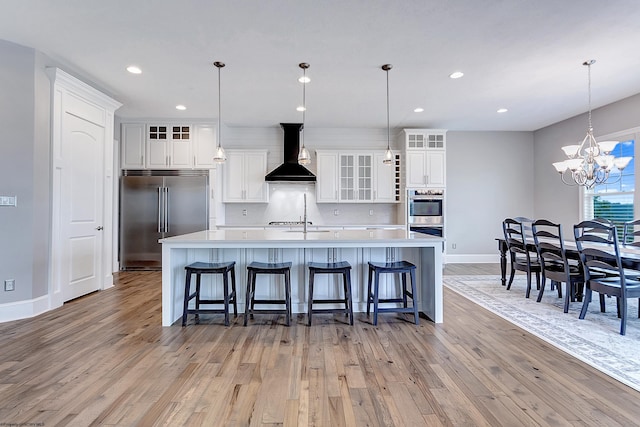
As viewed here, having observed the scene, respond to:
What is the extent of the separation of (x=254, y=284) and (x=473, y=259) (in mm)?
5232

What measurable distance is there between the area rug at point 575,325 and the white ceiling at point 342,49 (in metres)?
2.74

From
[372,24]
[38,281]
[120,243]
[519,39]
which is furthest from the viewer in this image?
[120,243]

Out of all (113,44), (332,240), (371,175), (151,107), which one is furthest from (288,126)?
(332,240)

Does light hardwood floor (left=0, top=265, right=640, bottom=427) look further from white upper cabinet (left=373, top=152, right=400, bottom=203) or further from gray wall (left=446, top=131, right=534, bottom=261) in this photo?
gray wall (left=446, top=131, right=534, bottom=261)

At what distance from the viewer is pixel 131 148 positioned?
18.8 ft

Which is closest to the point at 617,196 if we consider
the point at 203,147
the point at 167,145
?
the point at 203,147

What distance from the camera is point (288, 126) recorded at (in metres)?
6.01

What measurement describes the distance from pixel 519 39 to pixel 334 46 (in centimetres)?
179

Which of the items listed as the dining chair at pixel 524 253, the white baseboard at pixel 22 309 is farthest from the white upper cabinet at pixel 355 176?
the white baseboard at pixel 22 309

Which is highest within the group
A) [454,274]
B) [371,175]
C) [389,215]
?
[371,175]

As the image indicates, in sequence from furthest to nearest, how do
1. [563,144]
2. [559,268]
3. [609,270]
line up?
[563,144] → [559,268] → [609,270]

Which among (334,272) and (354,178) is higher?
(354,178)

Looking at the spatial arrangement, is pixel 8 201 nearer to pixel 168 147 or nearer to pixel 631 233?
pixel 168 147

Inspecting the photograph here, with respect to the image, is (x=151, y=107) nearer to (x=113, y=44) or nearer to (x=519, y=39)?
(x=113, y=44)
